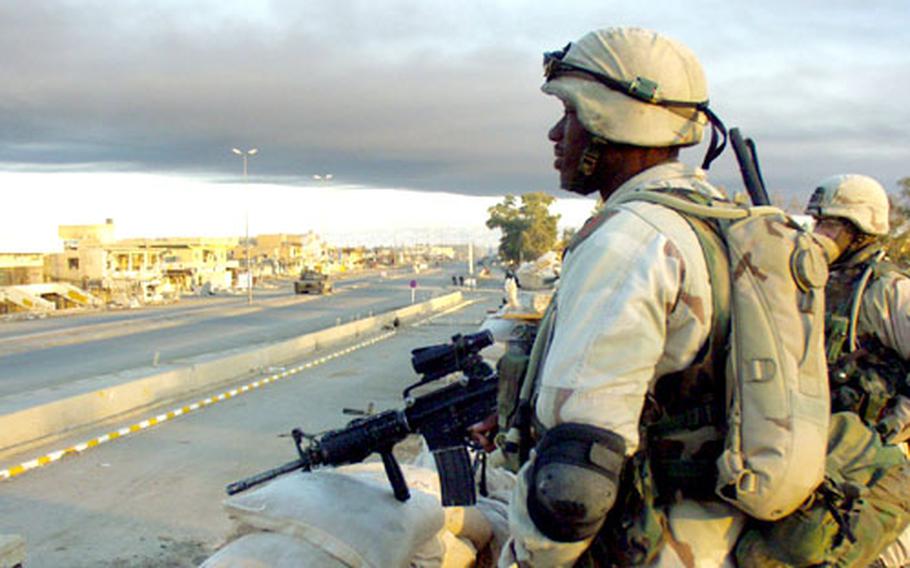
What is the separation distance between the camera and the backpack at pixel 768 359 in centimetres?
175

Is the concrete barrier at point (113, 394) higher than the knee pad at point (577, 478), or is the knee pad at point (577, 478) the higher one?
the knee pad at point (577, 478)

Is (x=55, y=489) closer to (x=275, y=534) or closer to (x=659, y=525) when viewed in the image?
(x=275, y=534)

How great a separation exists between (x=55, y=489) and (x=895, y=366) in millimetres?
6271

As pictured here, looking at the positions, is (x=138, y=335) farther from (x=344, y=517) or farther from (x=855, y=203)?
(x=855, y=203)

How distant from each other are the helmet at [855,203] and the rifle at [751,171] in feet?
4.33

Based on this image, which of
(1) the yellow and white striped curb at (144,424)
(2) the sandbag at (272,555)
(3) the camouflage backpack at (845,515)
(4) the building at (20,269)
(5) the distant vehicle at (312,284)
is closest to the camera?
(3) the camouflage backpack at (845,515)

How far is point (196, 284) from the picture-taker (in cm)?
6800

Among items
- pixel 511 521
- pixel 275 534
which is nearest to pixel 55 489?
pixel 275 534

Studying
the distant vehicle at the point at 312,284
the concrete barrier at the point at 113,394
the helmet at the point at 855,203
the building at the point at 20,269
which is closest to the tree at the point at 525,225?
the distant vehicle at the point at 312,284

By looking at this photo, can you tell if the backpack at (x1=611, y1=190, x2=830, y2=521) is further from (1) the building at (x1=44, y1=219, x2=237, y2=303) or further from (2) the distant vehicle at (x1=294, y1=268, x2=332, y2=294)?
(2) the distant vehicle at (x1=294, y1=268, x2=332, y2=294)

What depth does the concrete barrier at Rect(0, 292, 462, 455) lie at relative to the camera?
8555mm

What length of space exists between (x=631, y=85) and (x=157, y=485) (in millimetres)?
6225

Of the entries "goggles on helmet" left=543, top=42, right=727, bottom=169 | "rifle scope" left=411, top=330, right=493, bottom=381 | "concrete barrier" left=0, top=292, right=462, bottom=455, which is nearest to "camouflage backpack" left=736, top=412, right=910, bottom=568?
"goggles on helmet" left=543, top=42, right=727, bottom=169

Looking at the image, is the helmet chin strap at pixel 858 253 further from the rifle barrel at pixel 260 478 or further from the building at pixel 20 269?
the building at pixel 20 269
